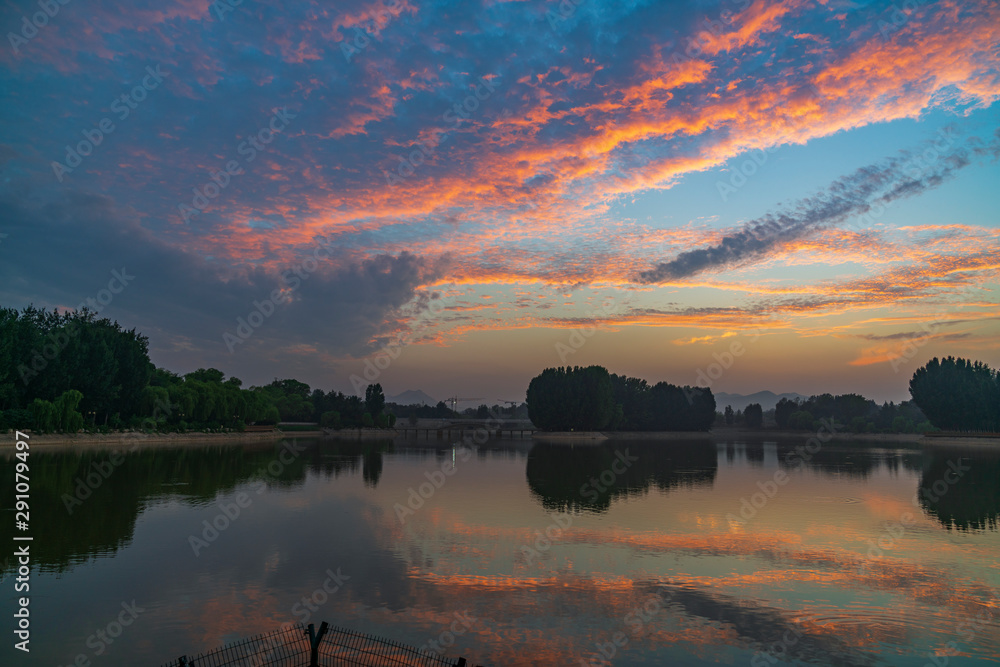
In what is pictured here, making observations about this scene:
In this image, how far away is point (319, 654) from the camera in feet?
39.8

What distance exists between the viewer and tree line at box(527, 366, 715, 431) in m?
133

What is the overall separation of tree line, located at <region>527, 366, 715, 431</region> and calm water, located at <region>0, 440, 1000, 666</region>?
94.9 m

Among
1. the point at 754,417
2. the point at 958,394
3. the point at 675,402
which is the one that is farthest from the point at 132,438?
the point at 754,417

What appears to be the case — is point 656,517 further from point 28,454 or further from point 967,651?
point 28,454

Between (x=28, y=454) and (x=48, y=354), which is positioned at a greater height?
(x=48, y=354)

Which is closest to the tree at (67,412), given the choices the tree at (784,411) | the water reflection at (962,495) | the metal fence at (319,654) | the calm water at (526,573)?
the calm water at (526,573)

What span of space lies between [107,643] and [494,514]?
19.4m

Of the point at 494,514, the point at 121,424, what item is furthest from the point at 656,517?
the point at 121,424

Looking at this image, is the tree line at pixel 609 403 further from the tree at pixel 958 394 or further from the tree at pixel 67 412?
the tree at pixel 67 412

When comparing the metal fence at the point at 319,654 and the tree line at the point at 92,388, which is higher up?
the tree line at the point at 92,388

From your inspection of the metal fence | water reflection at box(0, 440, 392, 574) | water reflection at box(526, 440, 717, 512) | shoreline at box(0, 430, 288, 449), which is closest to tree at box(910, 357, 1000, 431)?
water reflection at box(526, 440, 717, 512)

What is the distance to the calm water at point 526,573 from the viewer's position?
13180 mm

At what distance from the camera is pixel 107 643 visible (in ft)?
40.2

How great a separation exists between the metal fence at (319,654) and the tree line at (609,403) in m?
122
